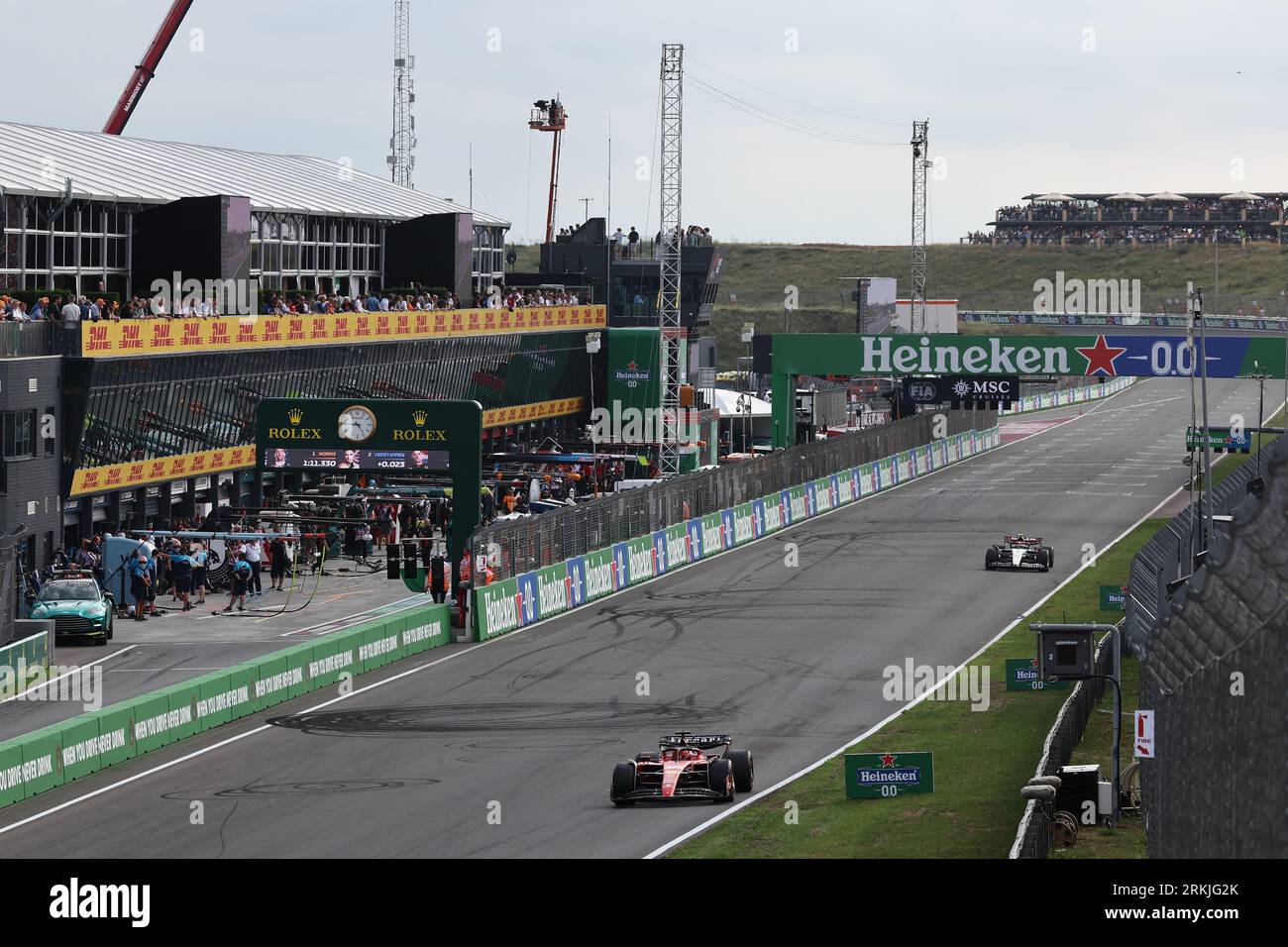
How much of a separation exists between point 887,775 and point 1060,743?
2.26 metres

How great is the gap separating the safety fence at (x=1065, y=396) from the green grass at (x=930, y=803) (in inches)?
3085

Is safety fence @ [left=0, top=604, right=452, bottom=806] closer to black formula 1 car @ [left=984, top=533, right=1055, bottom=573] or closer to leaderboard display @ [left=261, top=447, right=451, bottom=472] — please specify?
leaderboard display @ [left=261, top=447, right=451, bottom=472]

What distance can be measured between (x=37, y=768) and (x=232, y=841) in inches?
170

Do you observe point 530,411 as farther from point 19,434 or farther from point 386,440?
point 386,440

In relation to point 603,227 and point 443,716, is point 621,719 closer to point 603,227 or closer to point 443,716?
point 443,716

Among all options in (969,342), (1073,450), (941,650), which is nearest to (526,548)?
(941,650)

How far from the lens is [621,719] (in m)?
30.0

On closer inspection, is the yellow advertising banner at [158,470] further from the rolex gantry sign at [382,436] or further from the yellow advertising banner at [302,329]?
the rolex gantry sign at [382,436]

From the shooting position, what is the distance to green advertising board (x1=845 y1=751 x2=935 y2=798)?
2345 centimetres

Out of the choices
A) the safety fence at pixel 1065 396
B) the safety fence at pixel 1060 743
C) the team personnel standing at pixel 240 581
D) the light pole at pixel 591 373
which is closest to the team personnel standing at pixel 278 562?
the team personnel standing at pixel 240 581

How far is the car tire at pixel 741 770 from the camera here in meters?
24.5

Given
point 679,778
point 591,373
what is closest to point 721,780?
point 679,778

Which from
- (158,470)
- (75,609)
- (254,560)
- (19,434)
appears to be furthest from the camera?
(158,470)

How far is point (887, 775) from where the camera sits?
23.5m
